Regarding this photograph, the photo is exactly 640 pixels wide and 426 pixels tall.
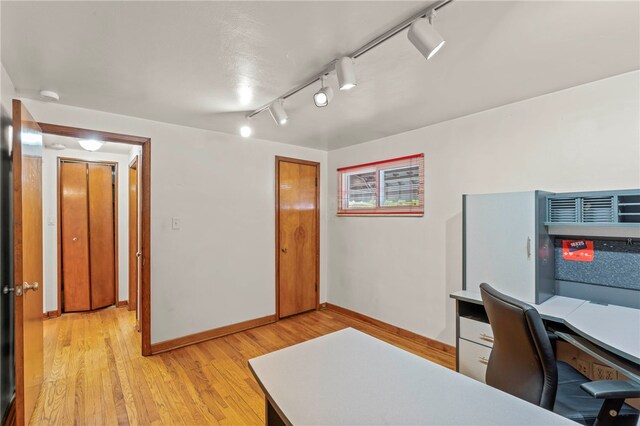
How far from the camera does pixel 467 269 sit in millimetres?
2588

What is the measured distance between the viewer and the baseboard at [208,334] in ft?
10.1

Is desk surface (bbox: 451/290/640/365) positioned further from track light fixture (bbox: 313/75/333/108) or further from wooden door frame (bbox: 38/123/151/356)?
wooden door frame (bbox: 38/123/151/356)

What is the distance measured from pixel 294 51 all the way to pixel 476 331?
238cm

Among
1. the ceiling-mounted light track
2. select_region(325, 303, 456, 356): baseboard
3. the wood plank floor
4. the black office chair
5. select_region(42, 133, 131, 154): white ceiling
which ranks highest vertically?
the ceiling-mounted light track

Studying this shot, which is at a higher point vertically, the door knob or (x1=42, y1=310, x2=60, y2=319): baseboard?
the door knob

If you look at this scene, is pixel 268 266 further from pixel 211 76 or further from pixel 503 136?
pixel 503 136

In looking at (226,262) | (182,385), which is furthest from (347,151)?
(182,385)

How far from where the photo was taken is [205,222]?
3365 millimetres

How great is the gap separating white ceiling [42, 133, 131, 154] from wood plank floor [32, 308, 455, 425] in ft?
7.47

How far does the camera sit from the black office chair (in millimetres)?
1231

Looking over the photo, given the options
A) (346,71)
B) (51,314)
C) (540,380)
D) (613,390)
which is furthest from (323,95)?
(51,314)

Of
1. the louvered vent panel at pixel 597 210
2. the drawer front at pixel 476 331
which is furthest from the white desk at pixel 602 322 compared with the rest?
the louvered vent panel at pixel 597 210

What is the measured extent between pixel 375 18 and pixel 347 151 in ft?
8.93

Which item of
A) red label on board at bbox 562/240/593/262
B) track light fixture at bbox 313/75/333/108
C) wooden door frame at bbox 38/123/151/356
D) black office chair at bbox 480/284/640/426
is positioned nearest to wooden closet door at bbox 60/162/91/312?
wooden door frame at bbox 38/123/151/356
